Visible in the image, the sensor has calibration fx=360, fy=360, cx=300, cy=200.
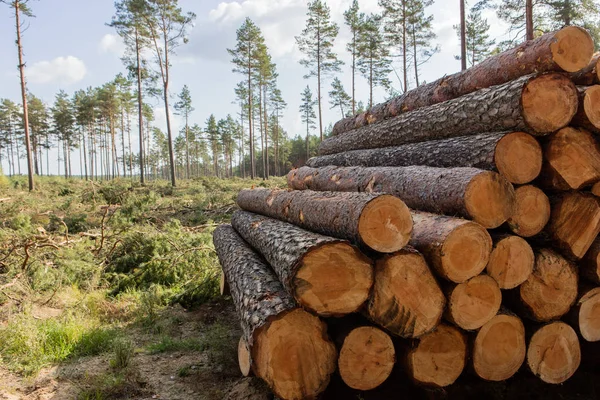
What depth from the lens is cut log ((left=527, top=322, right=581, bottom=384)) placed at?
10.5 ft

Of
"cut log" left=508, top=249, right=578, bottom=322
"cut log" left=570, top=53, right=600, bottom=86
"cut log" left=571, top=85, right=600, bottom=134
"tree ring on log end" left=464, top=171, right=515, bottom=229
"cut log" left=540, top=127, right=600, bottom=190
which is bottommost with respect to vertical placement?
"cut log" left=508, top=249, right=578, bottom=322

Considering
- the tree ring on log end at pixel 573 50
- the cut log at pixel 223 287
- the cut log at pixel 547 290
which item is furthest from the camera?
the cut log at pixel 223 287

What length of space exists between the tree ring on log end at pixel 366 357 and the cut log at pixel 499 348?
82 centimetres

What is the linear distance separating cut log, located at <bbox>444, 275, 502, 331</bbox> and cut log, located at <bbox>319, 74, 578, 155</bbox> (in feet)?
5.12

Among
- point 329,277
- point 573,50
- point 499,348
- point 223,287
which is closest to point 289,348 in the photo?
point 329,277

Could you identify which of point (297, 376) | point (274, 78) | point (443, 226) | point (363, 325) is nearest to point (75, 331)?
point (297, 376)

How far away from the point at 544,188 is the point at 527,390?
188 cm

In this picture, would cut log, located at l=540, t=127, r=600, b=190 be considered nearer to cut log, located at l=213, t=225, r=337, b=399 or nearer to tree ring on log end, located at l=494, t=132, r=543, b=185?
tree ring on log end, located at l=494, t=132, r=543, b=185

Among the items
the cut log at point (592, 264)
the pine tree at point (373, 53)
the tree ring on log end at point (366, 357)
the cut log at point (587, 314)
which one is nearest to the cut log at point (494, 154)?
the cut log at point (592, 264)

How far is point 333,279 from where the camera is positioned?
252 centimetres

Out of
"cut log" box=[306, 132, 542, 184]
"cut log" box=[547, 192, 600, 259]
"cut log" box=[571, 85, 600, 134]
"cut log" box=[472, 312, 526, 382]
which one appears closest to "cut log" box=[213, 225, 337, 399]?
"cut log" box=[472, 312, 526, 382]

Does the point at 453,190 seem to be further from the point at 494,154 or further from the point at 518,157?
the point at 518,157

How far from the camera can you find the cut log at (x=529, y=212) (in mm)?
3195

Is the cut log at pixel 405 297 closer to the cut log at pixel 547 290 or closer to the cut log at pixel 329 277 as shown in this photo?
the cut log at pixel 329 277
